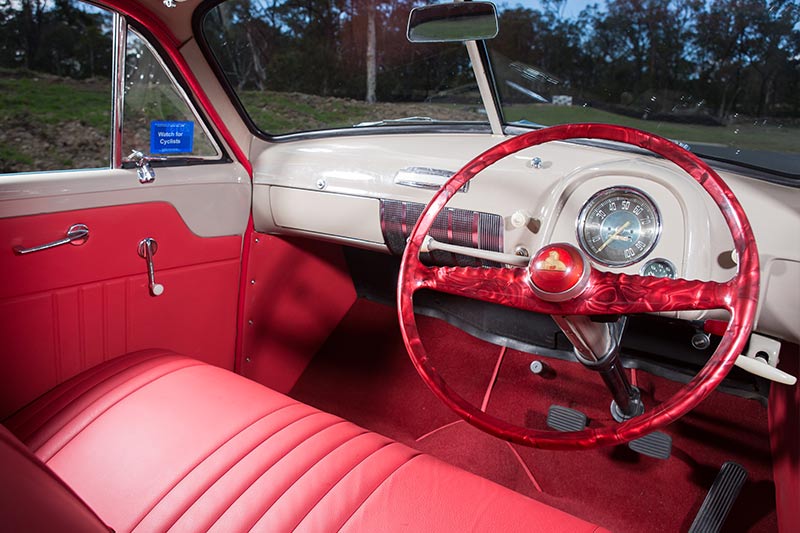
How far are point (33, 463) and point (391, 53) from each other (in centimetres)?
172

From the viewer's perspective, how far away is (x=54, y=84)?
2.28 metres

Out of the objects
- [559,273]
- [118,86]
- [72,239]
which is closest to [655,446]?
[559,273]

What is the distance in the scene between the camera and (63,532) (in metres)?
0.71

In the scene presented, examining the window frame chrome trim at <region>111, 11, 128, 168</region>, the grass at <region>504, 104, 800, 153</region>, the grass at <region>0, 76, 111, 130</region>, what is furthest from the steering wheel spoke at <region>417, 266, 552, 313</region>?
the grass at <region>0, 76, 111, 130</region>

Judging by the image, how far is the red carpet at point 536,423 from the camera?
1933 millimetres

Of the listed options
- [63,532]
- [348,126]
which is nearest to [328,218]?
[348,126]

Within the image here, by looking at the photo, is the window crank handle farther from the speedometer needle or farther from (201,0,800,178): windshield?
the speedometer needle

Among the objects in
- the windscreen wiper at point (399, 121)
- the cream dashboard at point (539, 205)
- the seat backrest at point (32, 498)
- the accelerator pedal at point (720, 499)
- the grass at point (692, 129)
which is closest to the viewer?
the seat backrest at point (32, 498)

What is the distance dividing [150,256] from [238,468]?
37.6 inches

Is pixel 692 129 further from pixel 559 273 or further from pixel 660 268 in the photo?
pixel 559 273

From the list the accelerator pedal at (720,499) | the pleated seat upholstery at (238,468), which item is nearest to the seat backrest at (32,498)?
the pleated seat upholstery at (238,468)

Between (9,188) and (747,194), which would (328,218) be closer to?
(9,188)

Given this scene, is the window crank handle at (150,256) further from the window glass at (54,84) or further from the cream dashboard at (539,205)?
the cream dashboard at (539,205)

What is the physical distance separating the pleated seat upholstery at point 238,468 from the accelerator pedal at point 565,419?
913mm
